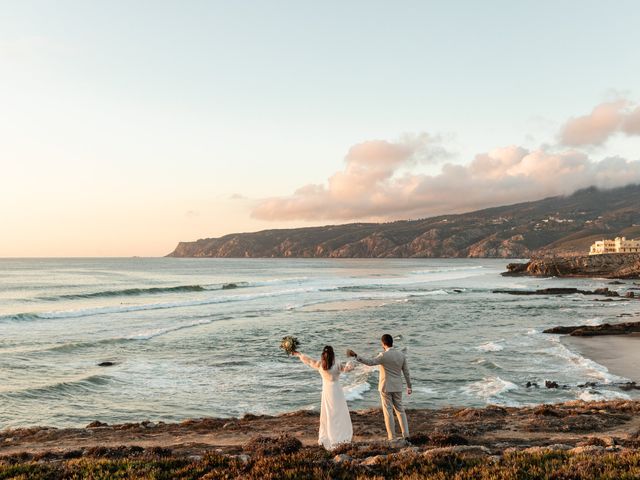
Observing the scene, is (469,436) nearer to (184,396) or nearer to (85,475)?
(85,475)

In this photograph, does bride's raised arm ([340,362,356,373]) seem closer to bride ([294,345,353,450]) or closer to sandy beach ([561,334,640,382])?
bride ([294,345,353,450])

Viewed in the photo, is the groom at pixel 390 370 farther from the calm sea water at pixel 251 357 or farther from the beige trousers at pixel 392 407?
the calm sea water at pixel 251 357

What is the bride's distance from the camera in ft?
29.4

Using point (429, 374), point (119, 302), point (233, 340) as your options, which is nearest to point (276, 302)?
point (119, 302)

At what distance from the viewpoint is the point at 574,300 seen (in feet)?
175

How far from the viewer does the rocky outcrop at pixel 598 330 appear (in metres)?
30.0

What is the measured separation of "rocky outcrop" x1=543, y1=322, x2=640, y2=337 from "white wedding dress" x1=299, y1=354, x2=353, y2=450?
25378 mm

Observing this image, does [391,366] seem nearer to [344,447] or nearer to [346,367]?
[346,367]

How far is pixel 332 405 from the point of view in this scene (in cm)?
909

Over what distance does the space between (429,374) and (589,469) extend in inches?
529

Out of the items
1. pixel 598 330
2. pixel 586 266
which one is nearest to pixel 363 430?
pixel 598 330

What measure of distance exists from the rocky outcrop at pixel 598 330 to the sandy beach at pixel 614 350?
670 mm

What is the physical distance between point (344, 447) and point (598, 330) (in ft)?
89.1

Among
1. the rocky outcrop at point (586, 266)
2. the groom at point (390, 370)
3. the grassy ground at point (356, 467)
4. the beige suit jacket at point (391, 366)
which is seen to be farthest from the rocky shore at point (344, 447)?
the rocky outcrop at point (586, 266)
